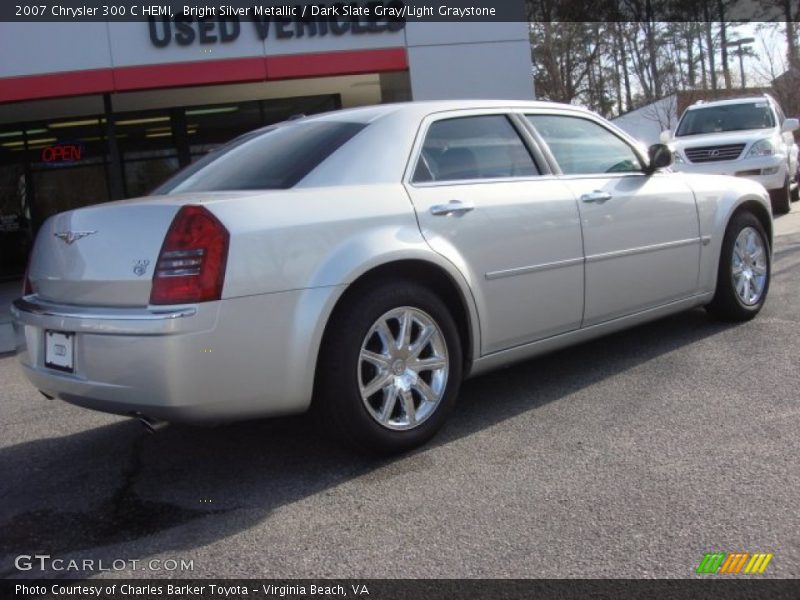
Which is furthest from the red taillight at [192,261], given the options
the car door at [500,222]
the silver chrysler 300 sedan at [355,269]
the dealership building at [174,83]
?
the dealership building at [174,83]

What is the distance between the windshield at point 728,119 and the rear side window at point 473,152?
33.5 feet

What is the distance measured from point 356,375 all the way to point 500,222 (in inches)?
44.7

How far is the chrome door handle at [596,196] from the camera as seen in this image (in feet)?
14.5

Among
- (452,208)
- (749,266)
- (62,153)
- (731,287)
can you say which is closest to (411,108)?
(452,208)

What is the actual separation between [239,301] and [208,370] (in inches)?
11.5

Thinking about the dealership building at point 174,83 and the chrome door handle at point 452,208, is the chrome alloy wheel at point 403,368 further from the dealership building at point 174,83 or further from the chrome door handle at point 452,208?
the dealership building at point 174,83

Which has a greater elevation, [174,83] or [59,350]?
[174,83]

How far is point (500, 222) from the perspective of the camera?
13.0 ft

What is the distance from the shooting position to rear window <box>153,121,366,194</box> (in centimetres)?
365

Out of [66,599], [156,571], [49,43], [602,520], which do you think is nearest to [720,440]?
[602,520]

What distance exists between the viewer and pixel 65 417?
4.83 meters

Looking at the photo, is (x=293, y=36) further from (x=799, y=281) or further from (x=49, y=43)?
(x=799, y=281)

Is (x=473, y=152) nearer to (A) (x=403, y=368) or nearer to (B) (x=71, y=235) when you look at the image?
(A) (x=403, y=368)

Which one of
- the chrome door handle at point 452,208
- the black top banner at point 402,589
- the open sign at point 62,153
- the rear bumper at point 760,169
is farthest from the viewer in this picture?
the open sign at point 62,153
